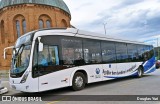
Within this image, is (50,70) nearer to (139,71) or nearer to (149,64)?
(139,71)

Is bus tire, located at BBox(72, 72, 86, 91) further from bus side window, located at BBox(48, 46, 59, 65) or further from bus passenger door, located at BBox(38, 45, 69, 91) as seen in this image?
bus side window, located at BBox(48, 46, 59, 65)

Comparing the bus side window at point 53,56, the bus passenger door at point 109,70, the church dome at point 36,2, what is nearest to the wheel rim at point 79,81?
the bus side window at point 53,56

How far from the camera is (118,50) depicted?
1421 centimetres

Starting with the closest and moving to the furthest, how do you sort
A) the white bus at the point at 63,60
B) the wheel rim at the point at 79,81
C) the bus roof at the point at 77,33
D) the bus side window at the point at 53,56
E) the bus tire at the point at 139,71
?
the white bus at the point at 63,60 < the bus side window at the point at 53,56 < the bus roof at the point at 77,33 < the wheel rim at the point at 79,81 < the bus tire at the point at 139,71

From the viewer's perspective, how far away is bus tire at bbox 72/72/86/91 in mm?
10505

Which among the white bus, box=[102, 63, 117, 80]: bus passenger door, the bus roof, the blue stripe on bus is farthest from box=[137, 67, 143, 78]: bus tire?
box=[102, 63, 117, 80]: bus passenger door

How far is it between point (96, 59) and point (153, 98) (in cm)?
468

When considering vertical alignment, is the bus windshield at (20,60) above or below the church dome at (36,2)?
below

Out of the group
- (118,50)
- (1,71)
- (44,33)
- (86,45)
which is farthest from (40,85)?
(1,71)

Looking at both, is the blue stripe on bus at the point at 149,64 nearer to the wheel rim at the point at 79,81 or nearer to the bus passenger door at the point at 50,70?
the wheel rim at the point at 79,81

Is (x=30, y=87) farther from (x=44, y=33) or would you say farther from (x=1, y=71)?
(x=1, y=71)

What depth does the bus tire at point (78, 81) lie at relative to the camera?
10.5 metres

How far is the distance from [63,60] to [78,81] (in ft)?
4.68

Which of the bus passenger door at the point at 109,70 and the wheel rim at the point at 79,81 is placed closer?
the wheel rim at the point at 79,81
